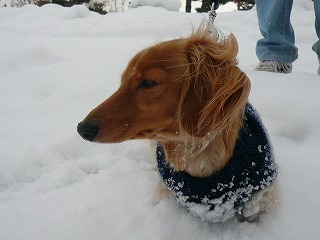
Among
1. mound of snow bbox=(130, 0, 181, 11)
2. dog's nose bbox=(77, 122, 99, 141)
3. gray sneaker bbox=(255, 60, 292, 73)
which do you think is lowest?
mound of snow bbox=(130, 0, 181, 11)

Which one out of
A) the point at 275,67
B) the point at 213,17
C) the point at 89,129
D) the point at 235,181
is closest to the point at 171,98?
the point at 89,129

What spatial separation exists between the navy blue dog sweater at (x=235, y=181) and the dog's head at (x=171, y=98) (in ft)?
0.56

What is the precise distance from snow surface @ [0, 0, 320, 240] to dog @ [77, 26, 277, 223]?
6.3 inches

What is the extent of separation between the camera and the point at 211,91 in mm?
1107

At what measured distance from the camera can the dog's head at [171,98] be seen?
1030 mm

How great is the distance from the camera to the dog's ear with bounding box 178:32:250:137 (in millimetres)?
1062

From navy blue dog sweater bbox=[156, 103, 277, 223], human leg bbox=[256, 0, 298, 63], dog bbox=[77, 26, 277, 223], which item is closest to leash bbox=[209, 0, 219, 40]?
dog bbox=[77, 26, 277, 223]

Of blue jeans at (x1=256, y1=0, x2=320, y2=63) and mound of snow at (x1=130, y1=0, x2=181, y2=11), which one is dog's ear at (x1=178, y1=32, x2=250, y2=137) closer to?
blue jeans at (x1=256, y1=0, x2=320, y2=63)

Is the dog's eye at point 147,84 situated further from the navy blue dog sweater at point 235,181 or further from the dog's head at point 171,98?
the navy blue dog sweater at point 235,181

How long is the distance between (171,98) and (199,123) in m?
0.13

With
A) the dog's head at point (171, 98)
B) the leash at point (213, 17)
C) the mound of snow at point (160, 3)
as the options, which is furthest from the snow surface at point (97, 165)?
the mound of snow at point (160, 3)

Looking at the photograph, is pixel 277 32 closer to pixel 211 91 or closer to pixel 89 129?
pixel 211 91

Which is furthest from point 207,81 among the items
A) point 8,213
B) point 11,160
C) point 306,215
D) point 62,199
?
point 11,160

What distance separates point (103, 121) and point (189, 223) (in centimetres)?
63
